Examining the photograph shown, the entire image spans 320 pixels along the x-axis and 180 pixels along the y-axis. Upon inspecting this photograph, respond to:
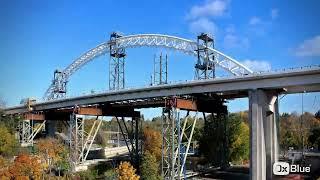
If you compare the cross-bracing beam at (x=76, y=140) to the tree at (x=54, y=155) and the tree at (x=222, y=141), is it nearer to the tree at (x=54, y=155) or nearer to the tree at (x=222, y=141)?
the tree at (x=54, y=155)

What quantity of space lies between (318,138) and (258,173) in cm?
2492

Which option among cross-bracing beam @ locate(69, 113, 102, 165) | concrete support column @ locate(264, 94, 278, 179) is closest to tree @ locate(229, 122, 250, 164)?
concrete support column @ locate(264, 94, 278, 179)

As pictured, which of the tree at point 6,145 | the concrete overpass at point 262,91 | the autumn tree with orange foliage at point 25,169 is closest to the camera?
the concrete overpass at point 262,91

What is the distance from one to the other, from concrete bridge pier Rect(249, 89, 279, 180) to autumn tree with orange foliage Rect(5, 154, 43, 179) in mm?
17847

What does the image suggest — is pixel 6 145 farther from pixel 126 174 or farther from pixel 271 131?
pixel 271 131

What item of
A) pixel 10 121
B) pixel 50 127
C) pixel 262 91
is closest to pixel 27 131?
pixel 10 121

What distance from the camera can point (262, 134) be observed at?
29.8m

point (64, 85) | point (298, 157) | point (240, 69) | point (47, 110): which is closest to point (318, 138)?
point (298, 157)

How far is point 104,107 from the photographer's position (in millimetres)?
44375

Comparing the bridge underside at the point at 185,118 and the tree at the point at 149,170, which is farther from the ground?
the bridge underside at the point at 185,118

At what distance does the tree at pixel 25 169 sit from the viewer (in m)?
32.9

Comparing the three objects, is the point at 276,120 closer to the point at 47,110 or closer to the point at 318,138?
the point at 318,138

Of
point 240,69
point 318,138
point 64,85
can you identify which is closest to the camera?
point 240,69

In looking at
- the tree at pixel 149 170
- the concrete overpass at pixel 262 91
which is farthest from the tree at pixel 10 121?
the concrete overpass at pixel 262 91
